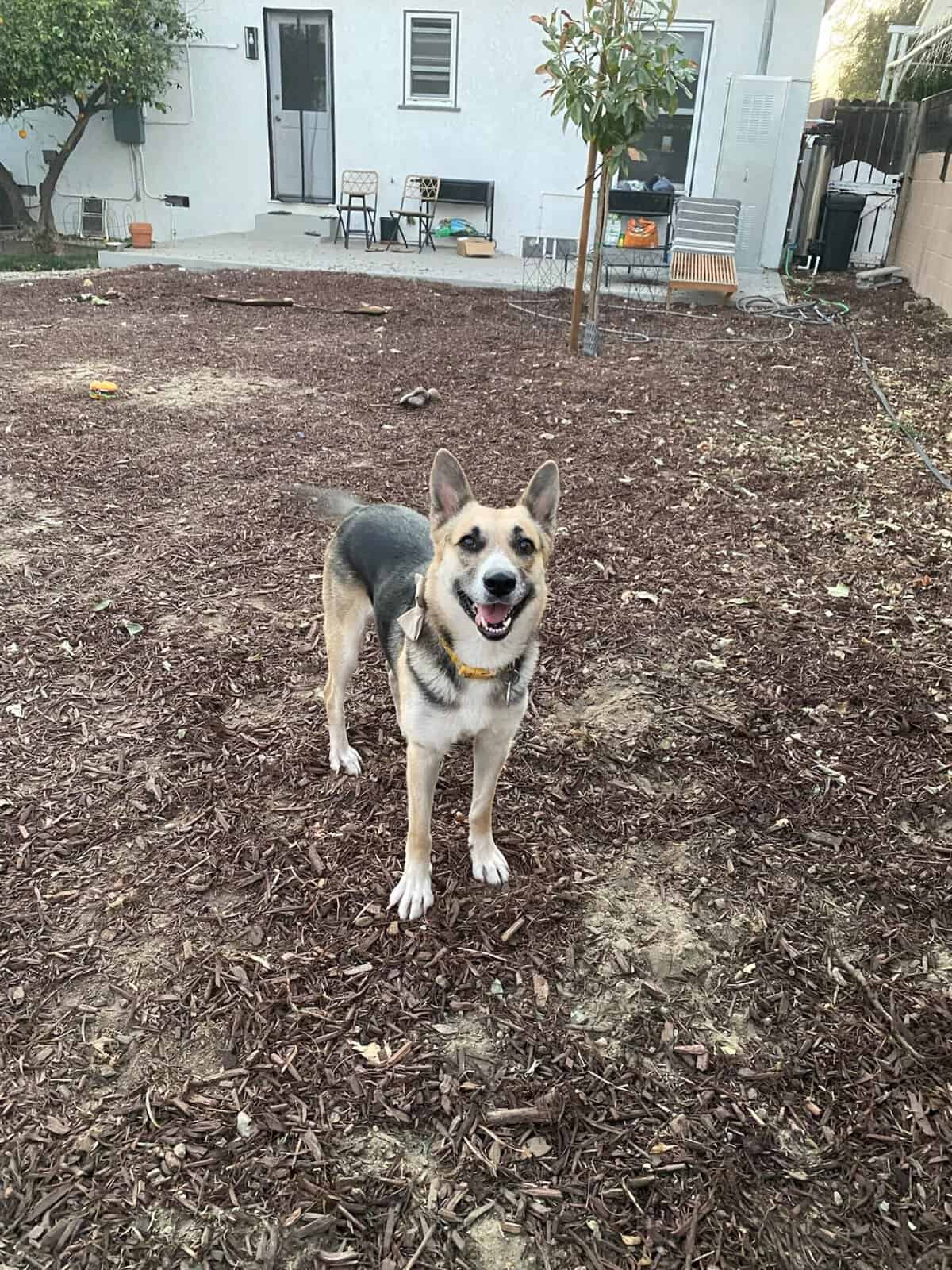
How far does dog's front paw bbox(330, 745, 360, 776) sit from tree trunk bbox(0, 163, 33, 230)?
55.9 feet

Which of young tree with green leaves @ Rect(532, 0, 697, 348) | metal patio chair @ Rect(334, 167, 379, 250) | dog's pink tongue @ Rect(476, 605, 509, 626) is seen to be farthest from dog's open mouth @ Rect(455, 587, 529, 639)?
metal patio chair @ Rect(334, 167, 379, 250)

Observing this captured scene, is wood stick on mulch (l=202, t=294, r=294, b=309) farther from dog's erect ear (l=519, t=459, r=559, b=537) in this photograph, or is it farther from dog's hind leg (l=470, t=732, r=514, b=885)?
dog's hind leg (l=470, t=732, r=514, b=885)

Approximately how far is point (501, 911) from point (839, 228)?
15.1m

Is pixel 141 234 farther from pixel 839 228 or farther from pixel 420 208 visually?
pixel 839 228

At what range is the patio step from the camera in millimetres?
15297

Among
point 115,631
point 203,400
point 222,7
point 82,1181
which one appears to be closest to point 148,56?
point 222,7

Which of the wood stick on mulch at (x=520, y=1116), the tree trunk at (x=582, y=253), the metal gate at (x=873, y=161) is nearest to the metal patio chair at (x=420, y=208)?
the metal gate at (x=873, y=161)

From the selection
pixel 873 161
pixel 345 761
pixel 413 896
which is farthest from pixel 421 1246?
pixel 873 161

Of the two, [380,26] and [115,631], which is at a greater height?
[380,26]

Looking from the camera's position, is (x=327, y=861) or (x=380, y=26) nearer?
(x=327, y=861)

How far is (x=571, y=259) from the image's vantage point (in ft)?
45.0

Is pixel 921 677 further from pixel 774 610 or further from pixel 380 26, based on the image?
pixel 380 26

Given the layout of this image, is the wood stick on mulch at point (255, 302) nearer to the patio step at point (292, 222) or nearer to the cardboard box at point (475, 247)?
the cardboard box at point (475, 247)

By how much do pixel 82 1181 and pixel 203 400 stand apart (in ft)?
20.2
